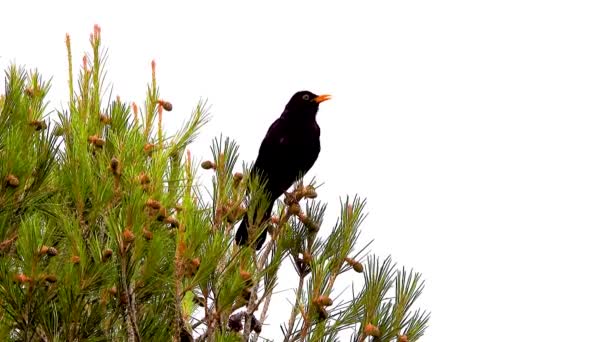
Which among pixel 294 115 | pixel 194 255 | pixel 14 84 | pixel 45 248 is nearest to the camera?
A: pixel 45 248

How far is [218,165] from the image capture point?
153 inches

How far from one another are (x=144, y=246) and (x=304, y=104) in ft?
10.5

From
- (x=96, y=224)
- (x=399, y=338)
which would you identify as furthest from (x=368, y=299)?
(x=96, y=224)

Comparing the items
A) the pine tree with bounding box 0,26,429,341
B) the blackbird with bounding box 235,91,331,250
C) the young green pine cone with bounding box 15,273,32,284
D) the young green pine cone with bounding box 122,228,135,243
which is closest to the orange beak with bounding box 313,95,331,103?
the blackbird with bounding box 235,91,331,250

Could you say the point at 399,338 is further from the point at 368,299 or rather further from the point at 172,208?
the point at 172,208

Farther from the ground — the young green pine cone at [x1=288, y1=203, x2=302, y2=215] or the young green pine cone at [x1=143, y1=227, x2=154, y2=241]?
the young green pine cone at [x1=288, y1=203, x2=302, y2=215]

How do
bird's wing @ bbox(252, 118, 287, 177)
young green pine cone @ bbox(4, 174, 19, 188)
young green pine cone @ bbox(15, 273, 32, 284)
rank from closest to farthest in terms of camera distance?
1. young green pine cone @ bbox(15, 273, 32, 284)
2. young green pine cone @ bbox(4, 174, 19, 188)
3. bird's wing @ bbox(252, 118, 287, 177)

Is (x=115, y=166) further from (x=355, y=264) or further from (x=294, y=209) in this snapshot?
(x=355, y=264)

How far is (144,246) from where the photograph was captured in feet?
11.3

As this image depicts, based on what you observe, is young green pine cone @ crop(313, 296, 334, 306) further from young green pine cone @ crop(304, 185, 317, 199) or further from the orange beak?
the orange beak

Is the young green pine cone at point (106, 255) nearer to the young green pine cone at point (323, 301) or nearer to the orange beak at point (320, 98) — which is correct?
the young green pine cone at point (323, 301)

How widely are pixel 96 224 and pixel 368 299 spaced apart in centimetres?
111

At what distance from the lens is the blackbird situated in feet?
19.4

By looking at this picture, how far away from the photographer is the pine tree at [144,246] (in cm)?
339
